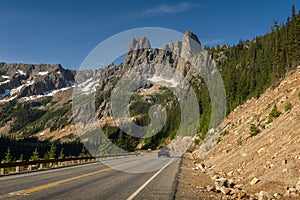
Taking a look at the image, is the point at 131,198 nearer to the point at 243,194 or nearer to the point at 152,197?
the point at 152,197

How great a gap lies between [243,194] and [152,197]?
306 centimetres

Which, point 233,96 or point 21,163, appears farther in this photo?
point 233,96

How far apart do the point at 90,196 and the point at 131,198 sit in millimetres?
1304

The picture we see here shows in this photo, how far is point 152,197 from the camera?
962cm

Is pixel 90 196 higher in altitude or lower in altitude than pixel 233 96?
lower

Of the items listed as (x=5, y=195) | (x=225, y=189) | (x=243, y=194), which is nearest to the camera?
(x=5, y=195)

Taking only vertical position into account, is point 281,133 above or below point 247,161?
above

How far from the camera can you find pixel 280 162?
11.9 meters

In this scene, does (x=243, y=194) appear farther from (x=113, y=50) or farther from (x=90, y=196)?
(x=113, y=50)

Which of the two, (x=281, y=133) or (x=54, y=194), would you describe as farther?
(x=281, y=133)

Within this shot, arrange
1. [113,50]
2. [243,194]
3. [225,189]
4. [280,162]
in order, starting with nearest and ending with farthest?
1. [243,194]
2. [225,189]
3. [280,162]
4. [113,50]

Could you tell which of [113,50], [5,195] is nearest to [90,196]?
[5,195]

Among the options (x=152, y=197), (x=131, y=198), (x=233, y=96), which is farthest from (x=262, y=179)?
(x=233, y=96)

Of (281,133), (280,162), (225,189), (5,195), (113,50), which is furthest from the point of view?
(113,50)
